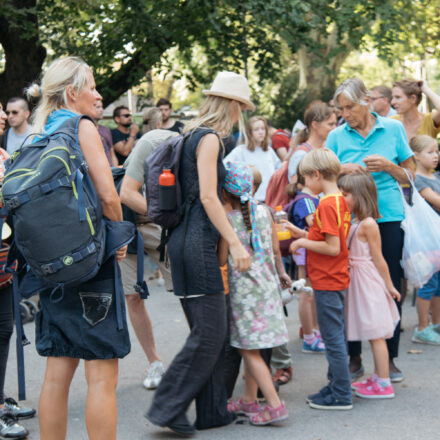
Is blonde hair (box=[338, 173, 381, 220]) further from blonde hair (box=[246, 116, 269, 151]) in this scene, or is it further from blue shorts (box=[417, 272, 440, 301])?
blonde hair (box=[246, 116, 269, 151])

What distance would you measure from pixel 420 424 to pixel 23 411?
243 cm

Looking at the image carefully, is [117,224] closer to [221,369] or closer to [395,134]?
[221,369]

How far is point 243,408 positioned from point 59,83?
2312 millimetres

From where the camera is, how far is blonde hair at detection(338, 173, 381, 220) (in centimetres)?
463

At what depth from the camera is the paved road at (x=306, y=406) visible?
3.99 m

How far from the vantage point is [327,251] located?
4328mm

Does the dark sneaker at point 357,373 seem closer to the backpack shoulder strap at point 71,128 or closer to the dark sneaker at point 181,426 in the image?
the dark sneaker at point 181,426

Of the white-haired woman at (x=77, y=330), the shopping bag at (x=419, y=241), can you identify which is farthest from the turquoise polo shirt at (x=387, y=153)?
the white-haired woman at (x=77, y=330)

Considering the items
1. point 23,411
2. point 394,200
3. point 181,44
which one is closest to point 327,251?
point 394,200

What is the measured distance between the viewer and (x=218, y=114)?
3.92m

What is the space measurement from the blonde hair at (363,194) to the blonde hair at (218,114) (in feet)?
3.61

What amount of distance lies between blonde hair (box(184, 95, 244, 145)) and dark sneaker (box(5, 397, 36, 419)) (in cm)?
197

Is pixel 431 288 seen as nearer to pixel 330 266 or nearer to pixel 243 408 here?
pixel 330 266

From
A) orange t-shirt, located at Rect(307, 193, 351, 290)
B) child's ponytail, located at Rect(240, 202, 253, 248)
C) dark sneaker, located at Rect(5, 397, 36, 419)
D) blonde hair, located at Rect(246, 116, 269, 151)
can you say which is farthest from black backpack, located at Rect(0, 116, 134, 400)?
blonde hair, located at Rect(246, 116, 269, 151)
